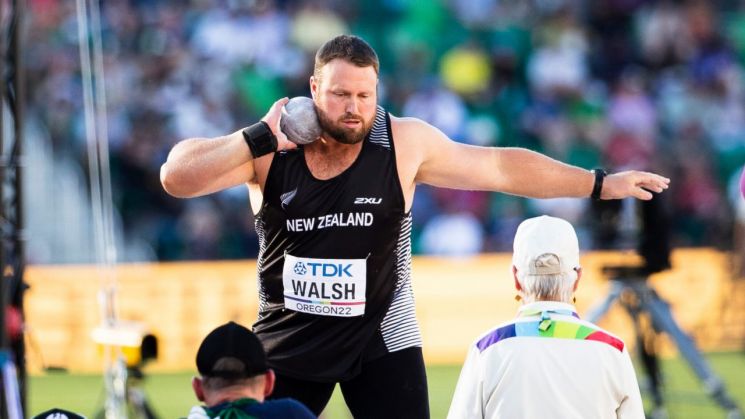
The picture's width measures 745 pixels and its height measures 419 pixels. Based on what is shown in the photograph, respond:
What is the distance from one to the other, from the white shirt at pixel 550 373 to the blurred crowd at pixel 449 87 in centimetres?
1260

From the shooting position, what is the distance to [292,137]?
5969mm

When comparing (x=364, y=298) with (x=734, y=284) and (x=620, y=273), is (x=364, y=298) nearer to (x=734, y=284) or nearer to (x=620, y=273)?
(x=620, y=273)

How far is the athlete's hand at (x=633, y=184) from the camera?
246 inches

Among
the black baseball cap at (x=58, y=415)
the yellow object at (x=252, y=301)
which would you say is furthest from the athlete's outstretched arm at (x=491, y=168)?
the yellow object at (x=252, y=301)

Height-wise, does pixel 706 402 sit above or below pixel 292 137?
below

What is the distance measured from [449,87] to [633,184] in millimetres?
13935

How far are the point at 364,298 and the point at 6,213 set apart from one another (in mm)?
3241

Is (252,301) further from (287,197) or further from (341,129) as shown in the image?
(341,129)

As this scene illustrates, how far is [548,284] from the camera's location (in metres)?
5.04

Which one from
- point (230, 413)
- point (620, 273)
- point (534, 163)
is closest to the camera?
point (230, 413)

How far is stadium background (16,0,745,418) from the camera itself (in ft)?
59.8

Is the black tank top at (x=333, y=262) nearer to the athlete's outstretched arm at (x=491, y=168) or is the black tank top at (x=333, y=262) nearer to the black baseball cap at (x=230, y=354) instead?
the athlete's outstretched arm at (x=491, y=168)

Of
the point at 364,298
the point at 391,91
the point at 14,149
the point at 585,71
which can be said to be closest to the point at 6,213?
the point at 14,149

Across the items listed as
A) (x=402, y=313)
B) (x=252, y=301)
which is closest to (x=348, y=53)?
(x=402, y=313)
